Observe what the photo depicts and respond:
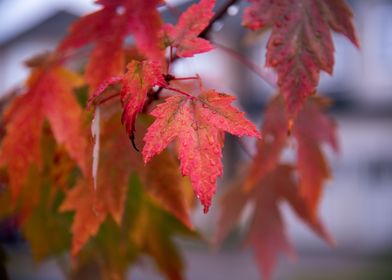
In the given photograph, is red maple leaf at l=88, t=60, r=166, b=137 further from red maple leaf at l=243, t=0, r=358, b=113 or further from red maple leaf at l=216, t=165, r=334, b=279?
red maple leaf at l=216, t=165, r=334, b=279

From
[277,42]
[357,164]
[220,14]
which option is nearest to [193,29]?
[277,42]

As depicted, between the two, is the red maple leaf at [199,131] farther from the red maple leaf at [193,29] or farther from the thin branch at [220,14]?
the thin branch at [220,14]

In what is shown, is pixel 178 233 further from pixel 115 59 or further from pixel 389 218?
pixel 389 218

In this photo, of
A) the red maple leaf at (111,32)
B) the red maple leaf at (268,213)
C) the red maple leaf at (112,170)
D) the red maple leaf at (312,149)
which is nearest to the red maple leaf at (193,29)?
the red maple leaf at (111,32)

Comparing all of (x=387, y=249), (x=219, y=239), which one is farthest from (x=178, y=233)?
(x=387, y=249)

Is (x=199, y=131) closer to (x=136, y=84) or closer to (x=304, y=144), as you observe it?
(x=136, y=84)

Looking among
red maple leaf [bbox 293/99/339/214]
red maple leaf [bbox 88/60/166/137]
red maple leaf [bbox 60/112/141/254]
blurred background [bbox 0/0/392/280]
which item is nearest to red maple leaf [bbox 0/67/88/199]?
red maple leaf [bbox 60/112/141/254]

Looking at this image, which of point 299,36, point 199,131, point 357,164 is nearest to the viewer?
point 199,131
